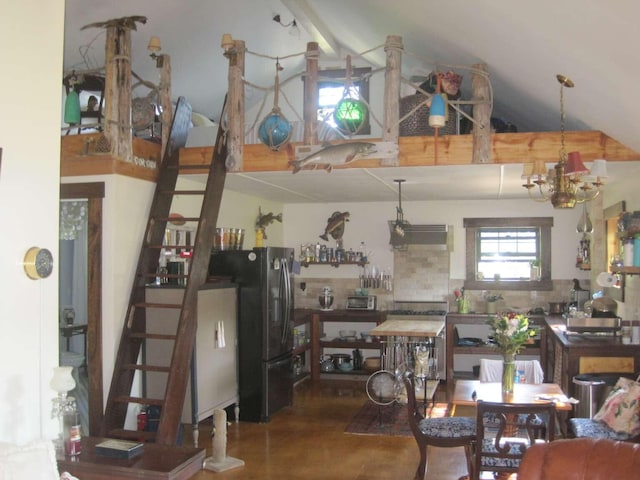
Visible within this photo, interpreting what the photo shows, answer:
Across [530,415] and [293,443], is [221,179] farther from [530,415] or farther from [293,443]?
[530,415]

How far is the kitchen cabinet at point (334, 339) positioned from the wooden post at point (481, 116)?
3.95 metres

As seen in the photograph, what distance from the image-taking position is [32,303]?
3.37 metres

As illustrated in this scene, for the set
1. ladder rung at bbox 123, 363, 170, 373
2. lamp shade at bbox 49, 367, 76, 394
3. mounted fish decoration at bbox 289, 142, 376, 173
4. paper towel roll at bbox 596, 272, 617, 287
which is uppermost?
mounted fish decoration at bbox 289, 142, 376, 173

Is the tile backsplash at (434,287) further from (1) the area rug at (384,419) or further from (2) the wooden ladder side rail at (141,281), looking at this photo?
(2) the wooden ladder side rail at (141,281)

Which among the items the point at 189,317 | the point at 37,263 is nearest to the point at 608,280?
the point at 189,317

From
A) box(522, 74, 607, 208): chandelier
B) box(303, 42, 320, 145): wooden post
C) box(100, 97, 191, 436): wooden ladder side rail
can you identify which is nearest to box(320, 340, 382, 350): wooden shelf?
box(100, 97, 191, 436): wooden ladder side rail

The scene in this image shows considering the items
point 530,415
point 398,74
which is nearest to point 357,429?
point 530,415

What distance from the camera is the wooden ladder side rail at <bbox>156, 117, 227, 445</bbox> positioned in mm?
5258

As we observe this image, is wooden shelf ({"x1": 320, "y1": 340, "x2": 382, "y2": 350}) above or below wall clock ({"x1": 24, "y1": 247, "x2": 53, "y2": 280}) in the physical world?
below

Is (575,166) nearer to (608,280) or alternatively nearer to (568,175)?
(568,175)

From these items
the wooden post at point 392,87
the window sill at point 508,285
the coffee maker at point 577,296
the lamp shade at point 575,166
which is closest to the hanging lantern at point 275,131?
the wooden post at point 392,87

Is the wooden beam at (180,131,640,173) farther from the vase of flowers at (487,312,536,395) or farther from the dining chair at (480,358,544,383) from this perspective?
the dining chair at (480,358,544,383)

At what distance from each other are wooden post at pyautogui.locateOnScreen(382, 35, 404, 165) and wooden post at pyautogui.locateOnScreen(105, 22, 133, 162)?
225 centimetres

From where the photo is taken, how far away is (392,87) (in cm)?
575
